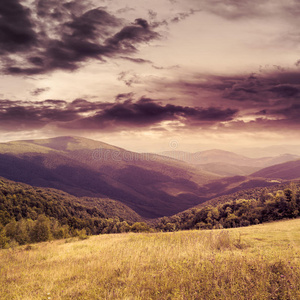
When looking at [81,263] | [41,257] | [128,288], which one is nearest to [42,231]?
[41,257]

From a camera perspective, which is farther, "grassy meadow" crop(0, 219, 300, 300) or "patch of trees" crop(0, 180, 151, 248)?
"patch of trees" crop(0, 180, 151, 248)

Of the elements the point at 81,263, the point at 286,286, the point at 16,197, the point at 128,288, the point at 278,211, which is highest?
the point at 286,286

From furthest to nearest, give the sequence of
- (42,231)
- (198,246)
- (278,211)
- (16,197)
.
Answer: (16,197) → (42,231) → (278,211) → (198,246)

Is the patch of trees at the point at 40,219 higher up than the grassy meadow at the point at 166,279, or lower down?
lower down

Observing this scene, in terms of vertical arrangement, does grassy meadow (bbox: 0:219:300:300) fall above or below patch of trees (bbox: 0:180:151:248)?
above

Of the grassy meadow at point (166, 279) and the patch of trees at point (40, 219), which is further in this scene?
the patch of trees at point (40, 219)

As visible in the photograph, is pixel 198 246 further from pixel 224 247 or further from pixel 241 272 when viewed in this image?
pixel 241 272

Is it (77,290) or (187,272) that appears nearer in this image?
(77,290)

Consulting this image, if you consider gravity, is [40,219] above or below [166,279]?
below

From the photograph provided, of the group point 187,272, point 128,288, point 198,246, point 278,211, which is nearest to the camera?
point 128,288

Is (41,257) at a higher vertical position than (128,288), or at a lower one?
lower

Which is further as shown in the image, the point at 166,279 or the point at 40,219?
the point at 40,219

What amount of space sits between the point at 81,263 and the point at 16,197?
169428mm

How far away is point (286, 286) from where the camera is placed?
6078mm
